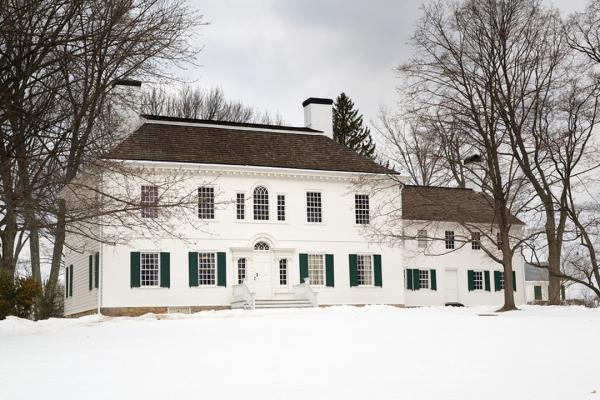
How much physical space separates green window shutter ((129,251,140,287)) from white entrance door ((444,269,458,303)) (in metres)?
16.3

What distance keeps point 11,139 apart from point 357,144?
133 ft

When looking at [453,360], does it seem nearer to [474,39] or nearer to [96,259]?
[474,39]

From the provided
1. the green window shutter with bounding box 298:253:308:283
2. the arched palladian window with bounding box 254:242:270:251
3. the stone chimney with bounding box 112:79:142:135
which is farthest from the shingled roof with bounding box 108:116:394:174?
the green window shutter with bounding box 298:253:308:283

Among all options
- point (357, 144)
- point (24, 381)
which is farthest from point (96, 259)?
point (357, 144)

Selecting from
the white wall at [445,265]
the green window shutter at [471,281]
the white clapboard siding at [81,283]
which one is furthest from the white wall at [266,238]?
the green window shutter at [471,281]

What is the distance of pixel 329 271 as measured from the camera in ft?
116

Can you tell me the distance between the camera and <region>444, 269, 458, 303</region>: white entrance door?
40.6m

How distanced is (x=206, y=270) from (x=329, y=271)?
5.54 m

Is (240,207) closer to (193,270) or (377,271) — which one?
(193,270)

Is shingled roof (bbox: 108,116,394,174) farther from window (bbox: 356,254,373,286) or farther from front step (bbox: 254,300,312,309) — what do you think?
front step (bbox: 254,300,312,309)

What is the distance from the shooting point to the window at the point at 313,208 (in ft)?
118

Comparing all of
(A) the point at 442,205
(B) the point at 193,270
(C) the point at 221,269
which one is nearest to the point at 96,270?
(B) the point at 193,270

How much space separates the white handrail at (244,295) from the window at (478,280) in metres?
13.6

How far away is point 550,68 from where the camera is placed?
26.8m
